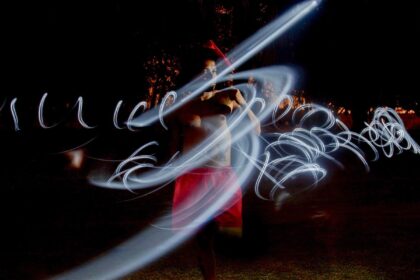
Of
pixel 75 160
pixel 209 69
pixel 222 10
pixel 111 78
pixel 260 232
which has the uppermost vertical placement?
pixel 222 10

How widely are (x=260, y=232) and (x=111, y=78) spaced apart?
16.2m

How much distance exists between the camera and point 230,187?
4719 mm

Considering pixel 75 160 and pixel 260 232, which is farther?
pixel 75 160

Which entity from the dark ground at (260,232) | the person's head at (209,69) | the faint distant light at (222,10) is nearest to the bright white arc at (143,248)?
the person's head at (209,69)

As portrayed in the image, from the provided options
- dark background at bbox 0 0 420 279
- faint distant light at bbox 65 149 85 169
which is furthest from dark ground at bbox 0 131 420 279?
faint distant light at bbox 65 149 85 169

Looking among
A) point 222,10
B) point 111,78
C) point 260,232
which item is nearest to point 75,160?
point 111,78

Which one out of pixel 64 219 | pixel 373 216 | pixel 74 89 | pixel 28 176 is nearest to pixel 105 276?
Answer: pixel 64 219

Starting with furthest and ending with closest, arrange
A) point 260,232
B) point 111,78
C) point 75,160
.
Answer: point 111,78
point 75,160
point 260,232

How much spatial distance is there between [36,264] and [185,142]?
2.84 meters

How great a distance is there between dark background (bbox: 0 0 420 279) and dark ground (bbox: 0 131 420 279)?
0.05 metres

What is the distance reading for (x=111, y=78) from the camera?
23391 millimetres

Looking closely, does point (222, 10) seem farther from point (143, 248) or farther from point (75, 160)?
point (143, 248)

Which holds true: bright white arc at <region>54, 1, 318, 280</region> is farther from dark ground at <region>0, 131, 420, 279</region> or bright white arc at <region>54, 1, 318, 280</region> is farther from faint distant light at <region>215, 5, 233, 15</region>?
faint distant light at <region>215, 5, 233, 15</region>

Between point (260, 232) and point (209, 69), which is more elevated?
point (209, 69)
